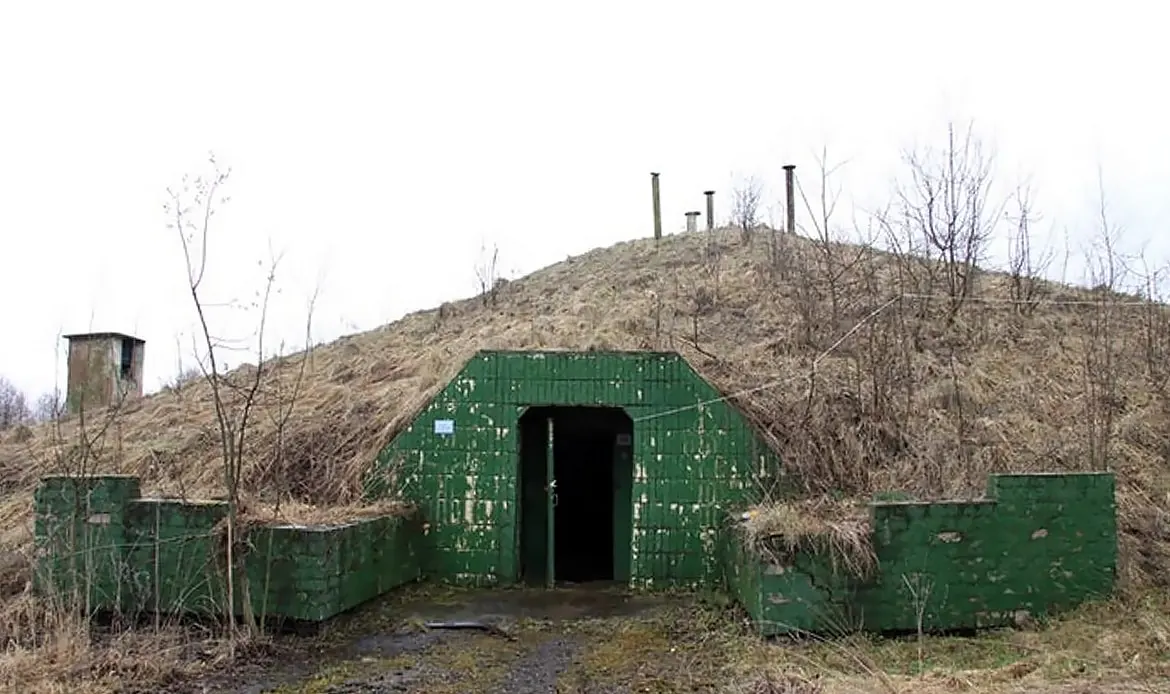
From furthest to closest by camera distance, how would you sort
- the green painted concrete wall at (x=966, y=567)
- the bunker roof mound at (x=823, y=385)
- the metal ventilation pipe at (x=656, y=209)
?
the metal ventilation pipe at (x=656, y=209) < the bunker roof mound at (x=823, y=385) < the green painted concrete wall at (x=966, y=567)

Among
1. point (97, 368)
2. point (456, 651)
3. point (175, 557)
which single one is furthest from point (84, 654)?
point (97, 368)

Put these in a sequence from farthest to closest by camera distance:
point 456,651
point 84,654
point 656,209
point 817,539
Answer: point 656,209 < point 817,539 < point 456,651 < point 84,654

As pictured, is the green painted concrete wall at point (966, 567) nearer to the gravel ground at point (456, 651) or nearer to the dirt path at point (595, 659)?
the dirt path at point (595, 659)

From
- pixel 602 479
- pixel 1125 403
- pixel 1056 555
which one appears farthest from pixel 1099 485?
pixel 602 479

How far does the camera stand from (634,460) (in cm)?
1019

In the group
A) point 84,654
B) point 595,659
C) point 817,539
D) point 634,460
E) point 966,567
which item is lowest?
point 595,659

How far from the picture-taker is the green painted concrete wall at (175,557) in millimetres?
8016

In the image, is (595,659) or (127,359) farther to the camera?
(127,359)

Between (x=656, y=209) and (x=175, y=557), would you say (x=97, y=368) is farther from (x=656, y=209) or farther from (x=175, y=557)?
(x=656, y=209)

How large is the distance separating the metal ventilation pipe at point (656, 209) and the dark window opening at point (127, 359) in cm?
1084

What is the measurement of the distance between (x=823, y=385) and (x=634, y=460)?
8.20 feet

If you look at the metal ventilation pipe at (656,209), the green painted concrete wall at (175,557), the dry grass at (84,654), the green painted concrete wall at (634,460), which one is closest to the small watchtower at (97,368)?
the green painted concrete wall at (175,557)

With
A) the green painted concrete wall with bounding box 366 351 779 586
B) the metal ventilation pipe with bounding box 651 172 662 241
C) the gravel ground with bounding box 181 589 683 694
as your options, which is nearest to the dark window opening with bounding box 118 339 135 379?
the green painted concrete wall with bounding box 366 351 779 586

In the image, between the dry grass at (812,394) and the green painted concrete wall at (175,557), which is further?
the dry grass at (812,394)
